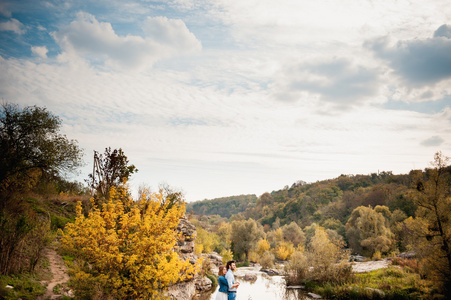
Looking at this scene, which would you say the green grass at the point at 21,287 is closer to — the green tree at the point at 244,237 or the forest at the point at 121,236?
the forest at the point at 121,236

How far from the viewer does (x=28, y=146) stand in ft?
56.7

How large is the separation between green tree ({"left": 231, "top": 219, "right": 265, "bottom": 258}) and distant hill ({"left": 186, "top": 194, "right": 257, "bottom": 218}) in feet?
302

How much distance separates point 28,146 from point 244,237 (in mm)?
36579

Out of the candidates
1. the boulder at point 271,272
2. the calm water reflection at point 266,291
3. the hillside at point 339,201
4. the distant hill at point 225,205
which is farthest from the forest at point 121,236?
the distant hill at point 225,205

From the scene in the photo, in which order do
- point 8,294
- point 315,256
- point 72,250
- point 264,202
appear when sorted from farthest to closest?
point 264,202, point 315,256, point 72,250, point 8,294

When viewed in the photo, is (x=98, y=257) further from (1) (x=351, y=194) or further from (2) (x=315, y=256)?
(1) (x=351, y=194)

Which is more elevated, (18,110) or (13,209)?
(18,110)

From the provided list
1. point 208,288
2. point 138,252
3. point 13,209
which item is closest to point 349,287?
point 208,288

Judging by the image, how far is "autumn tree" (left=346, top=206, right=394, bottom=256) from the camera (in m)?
34.9

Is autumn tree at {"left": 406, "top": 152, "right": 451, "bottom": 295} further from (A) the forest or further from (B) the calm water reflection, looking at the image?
(B) the calm water reflection

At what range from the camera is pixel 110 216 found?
8406 mm

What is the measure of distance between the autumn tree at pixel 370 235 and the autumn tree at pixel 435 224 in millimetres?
22878

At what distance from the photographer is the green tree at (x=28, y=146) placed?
15906mm

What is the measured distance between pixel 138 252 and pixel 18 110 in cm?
1629
